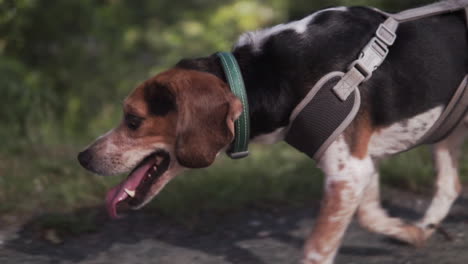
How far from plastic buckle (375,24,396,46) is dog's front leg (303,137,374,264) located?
1.62ft

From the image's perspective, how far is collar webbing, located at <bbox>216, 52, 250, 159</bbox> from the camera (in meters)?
2.86

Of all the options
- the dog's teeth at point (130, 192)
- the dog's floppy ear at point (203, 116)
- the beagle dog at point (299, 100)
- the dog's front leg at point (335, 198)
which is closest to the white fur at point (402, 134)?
the beagle dog at point (299, 100)

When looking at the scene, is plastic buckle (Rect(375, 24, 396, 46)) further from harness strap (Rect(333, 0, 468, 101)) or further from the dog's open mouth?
the dog's open mouth

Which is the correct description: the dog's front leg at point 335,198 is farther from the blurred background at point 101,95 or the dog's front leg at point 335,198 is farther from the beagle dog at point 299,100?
the blurred background at point 101,95

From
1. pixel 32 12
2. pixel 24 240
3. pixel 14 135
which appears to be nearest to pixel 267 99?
pixel 24 240

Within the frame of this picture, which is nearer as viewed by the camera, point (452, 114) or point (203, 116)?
point (203, 116)

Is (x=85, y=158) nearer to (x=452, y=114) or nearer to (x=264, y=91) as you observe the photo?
(x=264, y=91)

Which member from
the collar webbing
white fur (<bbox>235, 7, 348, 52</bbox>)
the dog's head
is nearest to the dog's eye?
the dog's head

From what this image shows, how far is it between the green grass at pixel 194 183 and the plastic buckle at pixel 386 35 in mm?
1669

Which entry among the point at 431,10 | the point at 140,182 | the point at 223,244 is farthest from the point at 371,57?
the point at 223,244

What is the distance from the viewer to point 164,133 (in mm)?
2902

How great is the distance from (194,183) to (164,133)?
1.53m

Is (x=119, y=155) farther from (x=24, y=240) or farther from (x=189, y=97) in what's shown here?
(x=24, y=240)

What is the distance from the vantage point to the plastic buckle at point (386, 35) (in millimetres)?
2902
